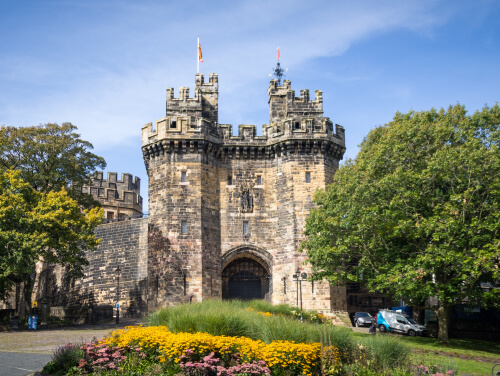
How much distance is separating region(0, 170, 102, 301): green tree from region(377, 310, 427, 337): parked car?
16735 mm

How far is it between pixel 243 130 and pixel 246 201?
4.85 m

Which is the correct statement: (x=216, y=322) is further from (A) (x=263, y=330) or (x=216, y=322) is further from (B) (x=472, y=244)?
(B) (x=472, y=244)

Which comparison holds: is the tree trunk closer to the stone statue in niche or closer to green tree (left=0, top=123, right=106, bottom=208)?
the stone statue in niche

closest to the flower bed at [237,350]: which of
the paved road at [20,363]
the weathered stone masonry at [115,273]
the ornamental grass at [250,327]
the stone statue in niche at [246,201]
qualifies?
the ornamental grass at [250,327]

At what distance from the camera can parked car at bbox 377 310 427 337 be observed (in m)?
28.3

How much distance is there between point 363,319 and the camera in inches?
1236

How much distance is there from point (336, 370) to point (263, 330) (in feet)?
7.83

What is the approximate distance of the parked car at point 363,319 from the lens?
31.3 metres

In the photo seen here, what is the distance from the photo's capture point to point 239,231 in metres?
33.2

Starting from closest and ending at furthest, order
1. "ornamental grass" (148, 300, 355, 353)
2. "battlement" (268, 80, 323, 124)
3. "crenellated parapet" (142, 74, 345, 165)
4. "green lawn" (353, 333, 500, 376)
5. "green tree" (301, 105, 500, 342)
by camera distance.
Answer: "ornamental grass" (148, 300, 355, 353) → "green lawn" (353, 333, 500, 376) → "green tree" (301, 105, 500, 342) → "crenellated parapet" (142, 74, 345, 165) → "battlement" (268, 80, 323, 124)

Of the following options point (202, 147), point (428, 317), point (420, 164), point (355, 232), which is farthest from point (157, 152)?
point (428, 317)

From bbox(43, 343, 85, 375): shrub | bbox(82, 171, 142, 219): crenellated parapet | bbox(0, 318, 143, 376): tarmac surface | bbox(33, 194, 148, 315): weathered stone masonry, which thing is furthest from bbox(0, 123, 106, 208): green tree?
bbox(43, 343, 85, 375): shrub

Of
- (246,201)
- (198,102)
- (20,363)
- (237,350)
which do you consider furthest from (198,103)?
(237,350)

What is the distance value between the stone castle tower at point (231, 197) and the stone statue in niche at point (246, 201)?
65mm
